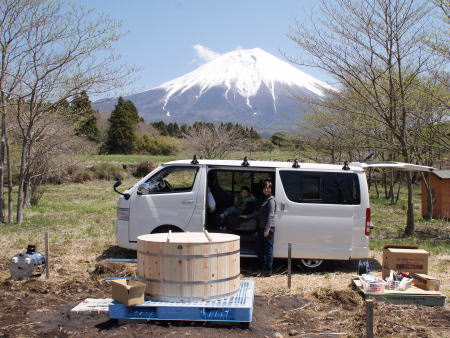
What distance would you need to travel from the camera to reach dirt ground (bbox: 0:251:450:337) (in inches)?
238

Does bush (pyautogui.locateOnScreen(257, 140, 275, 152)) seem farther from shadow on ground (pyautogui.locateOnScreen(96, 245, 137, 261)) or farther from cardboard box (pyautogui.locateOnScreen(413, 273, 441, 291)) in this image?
cardboard box (pyautogui.locateOnScreen(413, 273, 441, 291))

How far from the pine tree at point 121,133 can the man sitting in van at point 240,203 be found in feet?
160

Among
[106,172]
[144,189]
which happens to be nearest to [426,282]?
[144,189]

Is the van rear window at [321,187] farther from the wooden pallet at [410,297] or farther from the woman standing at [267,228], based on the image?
the wooden pallet at [410,297]

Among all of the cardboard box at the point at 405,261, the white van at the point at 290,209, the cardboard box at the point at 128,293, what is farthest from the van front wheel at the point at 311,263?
the cardboard box at the point at 128,293

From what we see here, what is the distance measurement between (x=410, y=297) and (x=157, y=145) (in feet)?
171

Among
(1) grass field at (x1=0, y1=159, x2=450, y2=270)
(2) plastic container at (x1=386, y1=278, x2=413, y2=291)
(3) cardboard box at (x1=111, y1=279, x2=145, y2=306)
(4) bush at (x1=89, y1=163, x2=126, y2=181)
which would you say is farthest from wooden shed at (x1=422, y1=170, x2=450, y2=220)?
(4) bush at (x1=89, y1=163, x2=126, y2=181)

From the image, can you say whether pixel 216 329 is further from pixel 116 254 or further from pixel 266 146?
pixel 266 146

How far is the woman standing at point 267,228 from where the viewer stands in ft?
30.2

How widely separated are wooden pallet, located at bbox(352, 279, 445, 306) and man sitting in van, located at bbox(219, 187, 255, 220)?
3.25 m

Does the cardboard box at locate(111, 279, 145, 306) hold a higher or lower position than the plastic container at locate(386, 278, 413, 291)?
higher

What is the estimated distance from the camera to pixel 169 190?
9.88 meters

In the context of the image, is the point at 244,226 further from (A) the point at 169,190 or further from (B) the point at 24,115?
(B) the point at 24,115

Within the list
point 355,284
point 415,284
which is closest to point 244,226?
point 355,284
